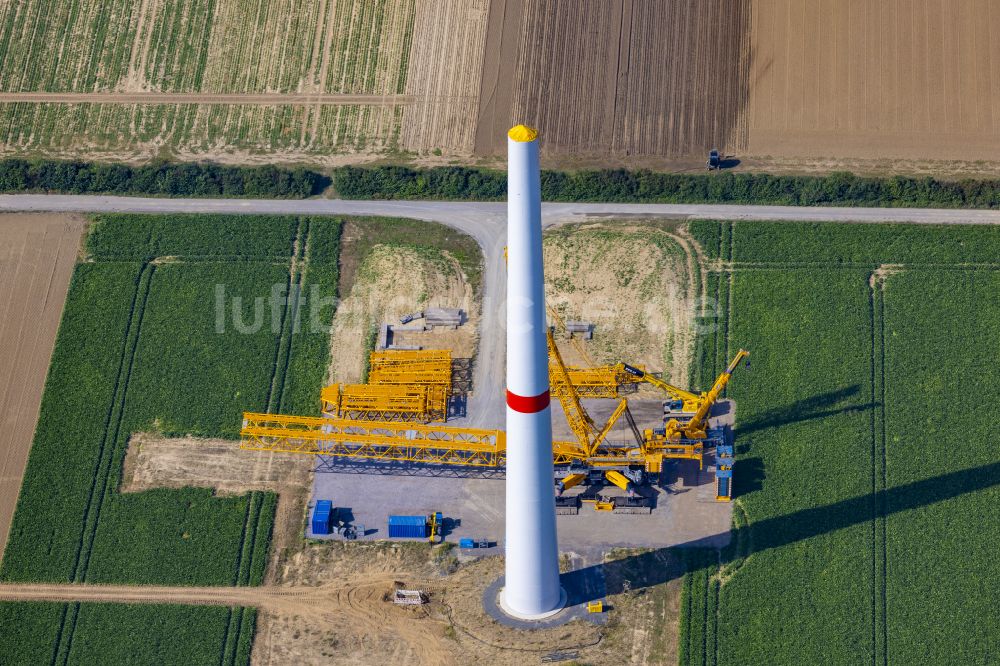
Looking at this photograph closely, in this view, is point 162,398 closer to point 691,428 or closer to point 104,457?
point 104,457

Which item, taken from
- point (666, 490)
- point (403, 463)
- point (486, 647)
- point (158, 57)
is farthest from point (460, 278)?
point (158, 57)

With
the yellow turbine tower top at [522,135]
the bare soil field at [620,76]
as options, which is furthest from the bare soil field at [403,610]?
the bare soil field at [620,76]

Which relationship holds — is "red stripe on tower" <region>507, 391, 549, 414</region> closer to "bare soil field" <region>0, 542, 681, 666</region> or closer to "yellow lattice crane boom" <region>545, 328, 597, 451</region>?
"yellow lattice crane boom" <region>545, 328, 597, 451</region>

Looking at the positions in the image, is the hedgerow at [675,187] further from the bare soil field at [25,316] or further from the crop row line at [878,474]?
the bare soil field at [25,316]

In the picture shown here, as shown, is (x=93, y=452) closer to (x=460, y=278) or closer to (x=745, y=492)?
(x=460, y=278)

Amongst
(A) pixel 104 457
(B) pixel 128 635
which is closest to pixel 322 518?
(B) pixel 128 635

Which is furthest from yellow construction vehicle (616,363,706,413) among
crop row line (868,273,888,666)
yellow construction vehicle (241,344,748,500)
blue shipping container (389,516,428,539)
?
blue shipping container (389,516,428,539)
